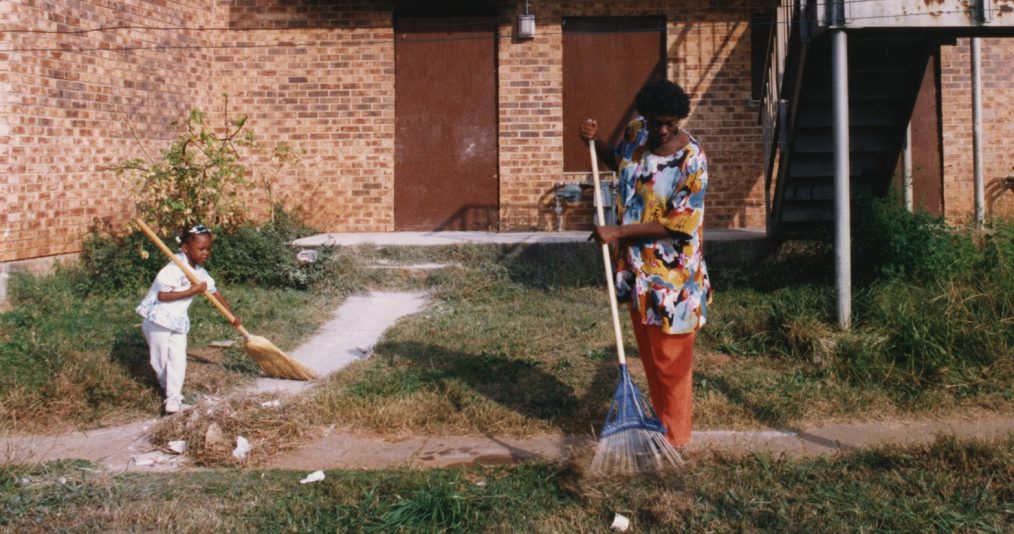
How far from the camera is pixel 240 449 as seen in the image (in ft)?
16.9

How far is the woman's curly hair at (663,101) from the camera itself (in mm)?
4664

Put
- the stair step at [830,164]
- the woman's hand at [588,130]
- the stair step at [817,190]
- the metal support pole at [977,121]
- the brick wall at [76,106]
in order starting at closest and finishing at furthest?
the woman's hand at [588,130], the stair step at [830,164], the brick wall at [76,106], the stair step at [817,190], the metal support pole at [977,121]

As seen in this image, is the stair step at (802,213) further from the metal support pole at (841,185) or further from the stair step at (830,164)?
the metal support pole at (841,185)

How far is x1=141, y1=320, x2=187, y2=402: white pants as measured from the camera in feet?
19.9

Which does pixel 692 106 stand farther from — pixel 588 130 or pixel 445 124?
pixel 588 130

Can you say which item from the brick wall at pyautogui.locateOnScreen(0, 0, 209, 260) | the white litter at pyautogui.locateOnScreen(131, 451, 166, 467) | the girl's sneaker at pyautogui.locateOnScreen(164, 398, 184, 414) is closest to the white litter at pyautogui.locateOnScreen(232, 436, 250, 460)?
the white litter at pyautogui.locateOnScreen(131, 451, 166, 467)

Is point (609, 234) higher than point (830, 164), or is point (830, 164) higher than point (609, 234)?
point (830, 164)

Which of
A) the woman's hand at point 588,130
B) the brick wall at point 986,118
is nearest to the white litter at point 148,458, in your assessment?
the woman's hand at point 588,130

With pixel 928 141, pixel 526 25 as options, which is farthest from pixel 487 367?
pixel 928 141

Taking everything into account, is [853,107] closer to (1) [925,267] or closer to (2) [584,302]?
Answer: (1) [925,267]

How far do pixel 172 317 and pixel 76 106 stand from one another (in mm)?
4885

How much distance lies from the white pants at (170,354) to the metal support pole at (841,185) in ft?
15.4

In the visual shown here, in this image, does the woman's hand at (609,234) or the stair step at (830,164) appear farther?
the stair step at (830,164)

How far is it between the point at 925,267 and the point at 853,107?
6.93ft
